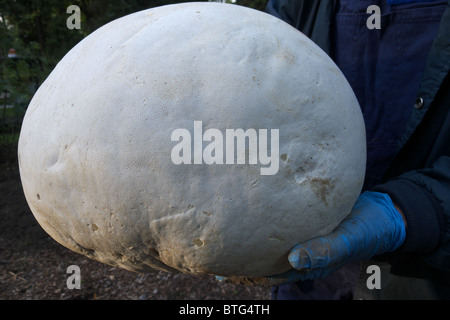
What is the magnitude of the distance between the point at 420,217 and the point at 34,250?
3142 mm

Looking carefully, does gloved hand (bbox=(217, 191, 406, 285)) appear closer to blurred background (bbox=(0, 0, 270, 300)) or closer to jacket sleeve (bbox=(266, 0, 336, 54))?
jacket sleeve (bbox=(266, 0, 336, 54))

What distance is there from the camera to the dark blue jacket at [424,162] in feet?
5.16

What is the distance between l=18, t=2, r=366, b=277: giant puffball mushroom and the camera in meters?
1.24

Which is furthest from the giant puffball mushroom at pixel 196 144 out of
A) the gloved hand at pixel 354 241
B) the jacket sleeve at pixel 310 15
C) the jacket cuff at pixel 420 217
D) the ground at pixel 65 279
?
the ground at pixel 65 279

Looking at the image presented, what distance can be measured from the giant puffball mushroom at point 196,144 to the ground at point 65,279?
180 cm

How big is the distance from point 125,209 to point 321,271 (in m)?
0.89

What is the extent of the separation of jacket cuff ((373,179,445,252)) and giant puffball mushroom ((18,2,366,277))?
357 mm

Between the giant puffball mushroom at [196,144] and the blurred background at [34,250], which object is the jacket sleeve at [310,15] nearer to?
the giant puffball mushroom at [196,144]

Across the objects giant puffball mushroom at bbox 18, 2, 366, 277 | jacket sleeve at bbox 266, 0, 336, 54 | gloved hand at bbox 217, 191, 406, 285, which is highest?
jacket sleeve at bbox 266, 0, 336, 54

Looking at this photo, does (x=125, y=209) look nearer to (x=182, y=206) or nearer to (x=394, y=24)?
(x=182, y=206)

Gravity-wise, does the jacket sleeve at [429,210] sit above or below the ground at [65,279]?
above

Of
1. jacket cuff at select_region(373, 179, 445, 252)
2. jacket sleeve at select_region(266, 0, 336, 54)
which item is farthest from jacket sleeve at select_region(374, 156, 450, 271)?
jacket sleeve at select_region(266, 0, 336, 54)

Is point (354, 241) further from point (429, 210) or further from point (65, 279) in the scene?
point (65, 279)

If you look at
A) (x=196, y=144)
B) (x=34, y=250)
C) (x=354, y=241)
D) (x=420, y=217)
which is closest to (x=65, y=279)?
(x=34, y=250)
